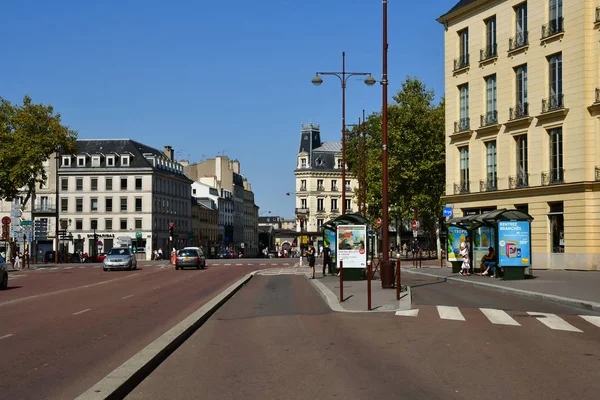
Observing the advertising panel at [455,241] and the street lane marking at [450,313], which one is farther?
the advertising panel at [455,241]

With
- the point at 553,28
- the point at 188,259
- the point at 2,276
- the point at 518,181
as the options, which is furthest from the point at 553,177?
the point at 2,276

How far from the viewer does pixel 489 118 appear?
46375mm

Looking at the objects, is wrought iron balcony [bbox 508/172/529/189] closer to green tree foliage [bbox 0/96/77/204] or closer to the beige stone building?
the beige stone building

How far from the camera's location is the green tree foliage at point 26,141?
63.6 meters

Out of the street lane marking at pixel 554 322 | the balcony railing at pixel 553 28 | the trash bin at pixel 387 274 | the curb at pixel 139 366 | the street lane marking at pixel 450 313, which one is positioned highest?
the balcony railing at pixel 553 28

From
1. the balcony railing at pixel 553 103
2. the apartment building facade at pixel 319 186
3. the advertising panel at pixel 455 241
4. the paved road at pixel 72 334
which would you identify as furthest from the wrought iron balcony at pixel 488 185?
the apartment building facade at pixel 319 186

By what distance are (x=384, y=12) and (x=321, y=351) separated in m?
16.9

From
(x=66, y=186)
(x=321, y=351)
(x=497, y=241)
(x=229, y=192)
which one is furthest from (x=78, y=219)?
(x=321, y=351)

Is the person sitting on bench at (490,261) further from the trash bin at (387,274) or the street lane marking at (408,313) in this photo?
the street lane marking at (408,313)

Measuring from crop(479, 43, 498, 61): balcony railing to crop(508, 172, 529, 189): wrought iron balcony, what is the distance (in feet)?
22.7

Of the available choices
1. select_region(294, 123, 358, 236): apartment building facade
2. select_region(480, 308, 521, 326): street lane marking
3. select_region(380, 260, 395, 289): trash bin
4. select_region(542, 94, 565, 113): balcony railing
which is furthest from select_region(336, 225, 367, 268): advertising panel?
select_region(294, 123, 358, 236): apartment building facade

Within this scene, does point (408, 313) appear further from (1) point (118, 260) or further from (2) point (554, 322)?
(1) point (118, 260)

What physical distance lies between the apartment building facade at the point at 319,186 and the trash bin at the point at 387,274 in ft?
346

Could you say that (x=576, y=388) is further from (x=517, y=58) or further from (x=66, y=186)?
(x=66, y=186)
